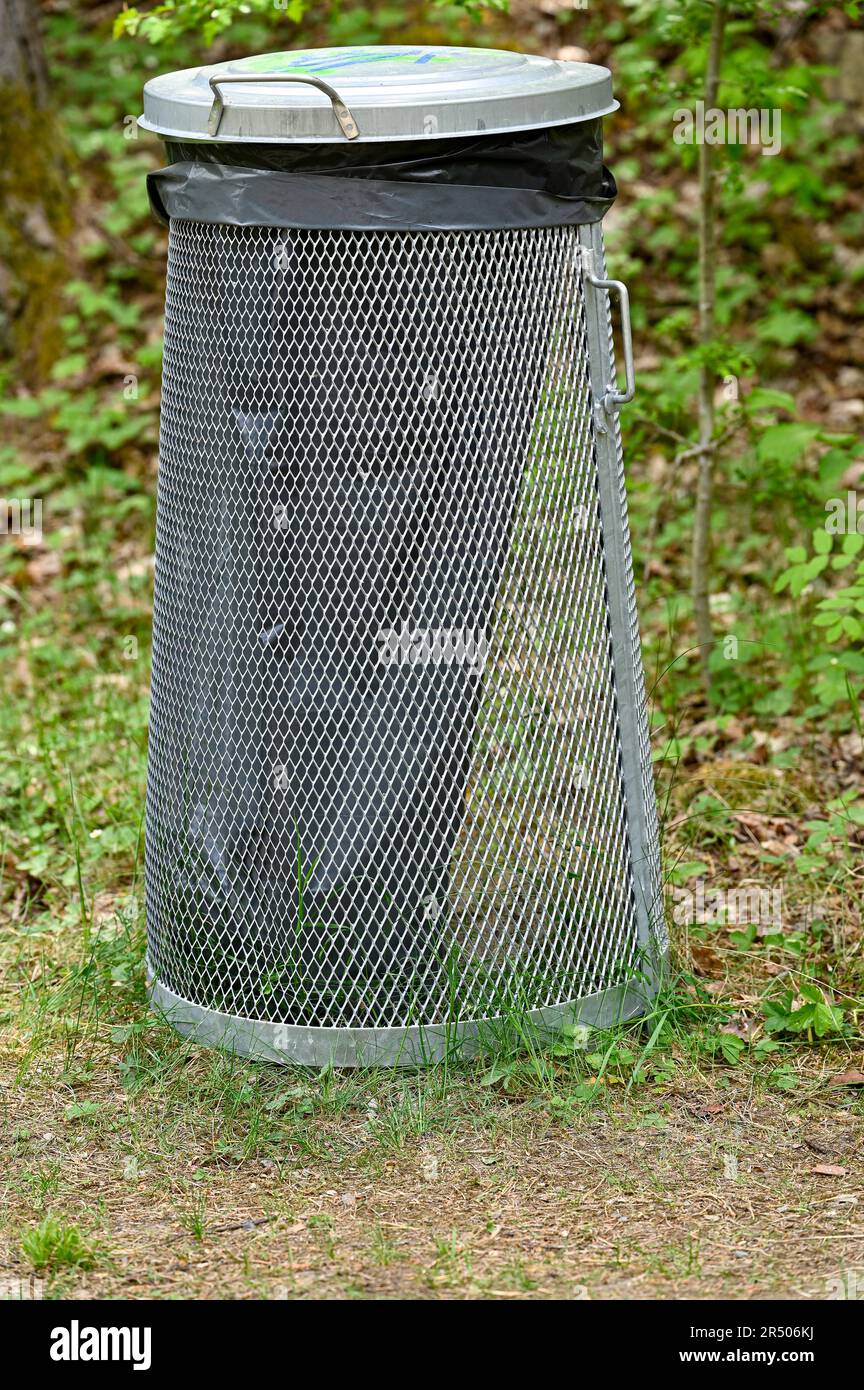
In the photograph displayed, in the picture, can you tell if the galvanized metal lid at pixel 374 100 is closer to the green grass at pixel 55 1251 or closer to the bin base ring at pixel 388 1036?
the bin base ring at pixel 388 1036

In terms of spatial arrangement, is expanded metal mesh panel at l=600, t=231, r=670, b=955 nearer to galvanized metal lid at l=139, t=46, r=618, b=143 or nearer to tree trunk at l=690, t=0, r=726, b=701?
galvanized metal lid at l=139, t=46, r=618, b=143

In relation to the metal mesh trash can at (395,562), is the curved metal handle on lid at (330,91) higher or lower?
higher

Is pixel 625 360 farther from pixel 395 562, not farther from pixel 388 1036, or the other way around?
pixel 388 1036

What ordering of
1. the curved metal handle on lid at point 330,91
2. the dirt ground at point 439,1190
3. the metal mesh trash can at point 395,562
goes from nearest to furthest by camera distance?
the dirt ground at point 439,1190, the curved metal handle on lid at point 330,91, the metal mesh trash can at point 395,562

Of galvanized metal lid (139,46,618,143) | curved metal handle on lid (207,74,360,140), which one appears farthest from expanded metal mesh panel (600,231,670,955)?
curved metal handle on lid (207,74,360,140)

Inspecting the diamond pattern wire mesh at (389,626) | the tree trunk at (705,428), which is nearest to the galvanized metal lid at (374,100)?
the diamond pattern wire mesh at (389,626)

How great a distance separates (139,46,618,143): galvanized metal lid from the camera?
2789 millimetres

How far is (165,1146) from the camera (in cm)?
305

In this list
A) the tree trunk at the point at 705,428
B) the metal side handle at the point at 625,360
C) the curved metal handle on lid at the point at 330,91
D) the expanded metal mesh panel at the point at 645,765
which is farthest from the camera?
the tree trunk at the point at 705,428

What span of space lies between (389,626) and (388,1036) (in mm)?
842

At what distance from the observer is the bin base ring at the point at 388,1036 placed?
123 inches

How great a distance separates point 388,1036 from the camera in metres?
3.11

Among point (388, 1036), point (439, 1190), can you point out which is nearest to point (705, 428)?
point (388, 1036)

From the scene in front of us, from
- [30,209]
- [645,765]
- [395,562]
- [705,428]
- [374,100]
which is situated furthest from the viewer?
[30,209]
